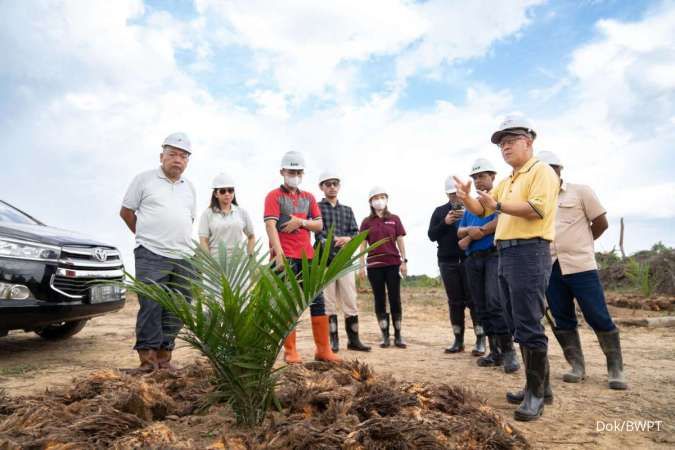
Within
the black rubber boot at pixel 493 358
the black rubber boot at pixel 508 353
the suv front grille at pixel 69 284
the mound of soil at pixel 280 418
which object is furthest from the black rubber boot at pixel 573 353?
the suv front grille at pixel 69 284

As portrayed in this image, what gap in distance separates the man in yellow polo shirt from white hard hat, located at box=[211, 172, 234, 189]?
2956 millimetres

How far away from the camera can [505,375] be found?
14.7 ft

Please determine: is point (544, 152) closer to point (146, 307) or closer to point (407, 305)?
point (146, 307)

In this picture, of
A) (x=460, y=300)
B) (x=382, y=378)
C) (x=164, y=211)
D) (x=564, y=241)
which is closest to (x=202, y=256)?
(x=382, y=378)

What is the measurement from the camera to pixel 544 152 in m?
4.47

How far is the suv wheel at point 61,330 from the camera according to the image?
6.57m

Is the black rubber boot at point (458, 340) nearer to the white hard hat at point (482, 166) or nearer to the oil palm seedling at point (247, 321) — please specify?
the white hard hat at point (482, 166)

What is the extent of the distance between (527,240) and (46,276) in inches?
185

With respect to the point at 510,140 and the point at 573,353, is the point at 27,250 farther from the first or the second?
the point at 573,353

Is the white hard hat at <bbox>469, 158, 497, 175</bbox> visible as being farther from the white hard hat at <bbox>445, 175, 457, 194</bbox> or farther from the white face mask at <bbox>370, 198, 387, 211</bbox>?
the white face mask at <bbox>370, 198, 387, 211</bbox>

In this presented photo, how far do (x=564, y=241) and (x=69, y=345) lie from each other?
245 inches

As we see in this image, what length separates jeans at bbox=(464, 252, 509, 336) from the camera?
15.5 ft

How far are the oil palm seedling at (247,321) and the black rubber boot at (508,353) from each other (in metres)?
2.97

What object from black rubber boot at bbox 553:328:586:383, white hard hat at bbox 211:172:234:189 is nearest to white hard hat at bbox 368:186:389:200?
white hard hat at bbox 211:172:234:189
